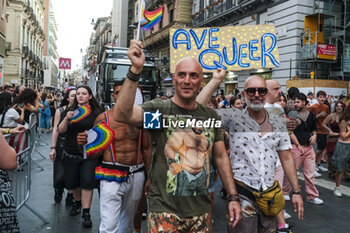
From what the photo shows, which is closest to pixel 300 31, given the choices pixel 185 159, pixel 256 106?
pixel 256 106

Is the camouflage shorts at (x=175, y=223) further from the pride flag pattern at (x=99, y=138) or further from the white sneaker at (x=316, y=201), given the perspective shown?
the white sneaker at (x=316, y=201)

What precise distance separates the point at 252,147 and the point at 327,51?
14.8m

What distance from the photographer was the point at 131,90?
2014mm

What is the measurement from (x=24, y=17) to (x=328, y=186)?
41.7m

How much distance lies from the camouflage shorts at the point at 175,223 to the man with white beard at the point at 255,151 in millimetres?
582

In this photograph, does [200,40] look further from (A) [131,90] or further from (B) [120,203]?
(A) [131,90]

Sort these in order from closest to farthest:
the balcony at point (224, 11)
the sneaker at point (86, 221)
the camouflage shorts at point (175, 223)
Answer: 1. the camouflage shorts at point (175, 223)
2. the sneaker at point (86, 221)
3. the balcony at point (224, 11)

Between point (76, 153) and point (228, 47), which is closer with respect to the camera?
point (76, 153)

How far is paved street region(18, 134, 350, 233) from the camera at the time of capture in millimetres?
4367

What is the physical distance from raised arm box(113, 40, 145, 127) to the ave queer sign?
4782 mm

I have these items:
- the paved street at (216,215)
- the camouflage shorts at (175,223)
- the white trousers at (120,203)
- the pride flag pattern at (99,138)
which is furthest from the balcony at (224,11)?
the camouflage shorts at (175,223)

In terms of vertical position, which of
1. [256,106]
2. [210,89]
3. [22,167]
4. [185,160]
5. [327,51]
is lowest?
[22,167]

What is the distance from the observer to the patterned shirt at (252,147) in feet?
8.86

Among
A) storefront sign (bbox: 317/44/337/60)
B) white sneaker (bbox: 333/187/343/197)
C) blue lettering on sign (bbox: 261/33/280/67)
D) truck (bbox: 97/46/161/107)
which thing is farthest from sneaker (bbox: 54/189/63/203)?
storefront sign (bbox: 317/44/337/60)
